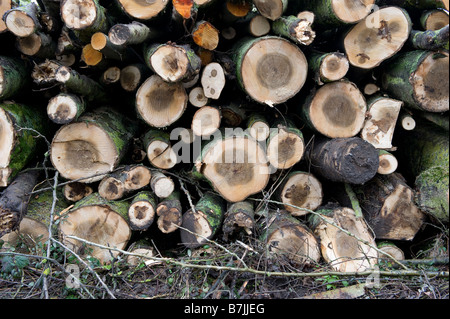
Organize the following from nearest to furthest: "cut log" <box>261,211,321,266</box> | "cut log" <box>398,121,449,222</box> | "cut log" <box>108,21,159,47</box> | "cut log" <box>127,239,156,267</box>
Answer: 1. "cut log" <box>108,21,159,47</box>
2. "cut log" <box>261,211,321,266</box>
3. "cut log" <box>127,239,156,267</box>
4. "cut log" <box>398,121,449,222</box>

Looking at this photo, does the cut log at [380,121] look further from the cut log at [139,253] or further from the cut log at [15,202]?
the cut log at [15,202]

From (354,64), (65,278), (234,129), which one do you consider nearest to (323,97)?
(354,64)

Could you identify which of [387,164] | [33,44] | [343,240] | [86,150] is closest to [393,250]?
[343,240]

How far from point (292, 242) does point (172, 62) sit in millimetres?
1640

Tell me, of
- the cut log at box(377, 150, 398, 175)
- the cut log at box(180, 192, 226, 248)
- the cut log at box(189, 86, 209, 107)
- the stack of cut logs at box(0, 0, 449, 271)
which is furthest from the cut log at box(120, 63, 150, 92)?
the cut log at box(377, 150, 398, 175)

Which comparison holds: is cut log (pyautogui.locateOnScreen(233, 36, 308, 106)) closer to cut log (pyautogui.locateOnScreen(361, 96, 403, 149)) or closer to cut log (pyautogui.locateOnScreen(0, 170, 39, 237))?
cut log (pyautogui.locateOnScreen(361, 96, 403, 149))

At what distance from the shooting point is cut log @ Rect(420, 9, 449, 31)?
3.16m

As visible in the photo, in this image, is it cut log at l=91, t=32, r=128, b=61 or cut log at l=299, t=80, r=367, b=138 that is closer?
cut log at l=91, t=32, r=128, b=61

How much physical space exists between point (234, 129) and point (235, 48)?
28.9 inches

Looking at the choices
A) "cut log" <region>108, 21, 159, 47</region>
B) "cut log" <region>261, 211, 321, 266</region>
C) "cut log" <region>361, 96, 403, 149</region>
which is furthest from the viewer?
"cut log" <region>361, 96, 403, 149</region>

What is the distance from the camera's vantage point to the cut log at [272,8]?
9.08 feet

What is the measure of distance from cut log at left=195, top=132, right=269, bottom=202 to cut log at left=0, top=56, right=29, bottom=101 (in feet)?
5.58

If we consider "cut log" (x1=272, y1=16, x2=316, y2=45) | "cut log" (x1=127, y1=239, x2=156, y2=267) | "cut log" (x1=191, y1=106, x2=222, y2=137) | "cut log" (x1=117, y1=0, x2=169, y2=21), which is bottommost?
"cut log" (x1=127, y1=239, x2=156, y2=267)
